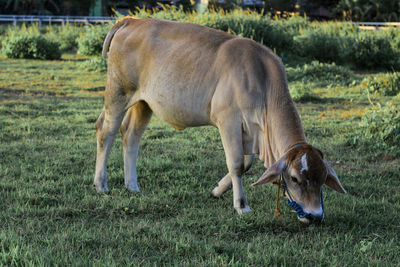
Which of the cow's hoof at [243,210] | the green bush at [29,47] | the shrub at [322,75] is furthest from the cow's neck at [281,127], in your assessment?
the green bush at [29,47]

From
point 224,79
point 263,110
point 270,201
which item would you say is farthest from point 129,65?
point 270,201

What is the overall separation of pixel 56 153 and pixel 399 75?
30.1ft

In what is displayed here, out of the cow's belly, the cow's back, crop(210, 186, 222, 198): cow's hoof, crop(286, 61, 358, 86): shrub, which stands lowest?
crop(286, 61, 358, 86): shrub

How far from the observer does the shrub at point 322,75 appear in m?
13.5

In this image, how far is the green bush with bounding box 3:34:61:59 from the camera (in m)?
17.7

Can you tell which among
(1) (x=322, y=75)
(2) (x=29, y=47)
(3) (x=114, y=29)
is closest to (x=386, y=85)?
(1) (x=322, y=75)

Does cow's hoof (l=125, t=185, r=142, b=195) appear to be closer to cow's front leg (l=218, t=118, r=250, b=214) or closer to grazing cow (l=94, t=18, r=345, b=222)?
grazing cow (l=94, t=18, r=345, b=222)

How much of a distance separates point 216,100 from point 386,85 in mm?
8572

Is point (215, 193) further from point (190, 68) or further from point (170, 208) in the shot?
point (190, 68)

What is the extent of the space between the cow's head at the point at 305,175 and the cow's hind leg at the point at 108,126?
81.4 inches

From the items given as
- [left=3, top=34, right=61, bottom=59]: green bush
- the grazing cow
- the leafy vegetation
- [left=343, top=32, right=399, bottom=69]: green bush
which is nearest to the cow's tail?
the grazing cow

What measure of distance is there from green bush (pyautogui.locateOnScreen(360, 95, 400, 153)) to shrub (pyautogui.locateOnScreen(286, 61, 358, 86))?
17.9 feet

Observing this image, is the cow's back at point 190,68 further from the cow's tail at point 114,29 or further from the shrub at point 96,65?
the shrub at point 96,65

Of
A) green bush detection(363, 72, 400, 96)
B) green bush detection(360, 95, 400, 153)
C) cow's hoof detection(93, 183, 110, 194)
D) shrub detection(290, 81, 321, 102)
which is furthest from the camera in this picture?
green bush detection(363, 72, 400, 96)
